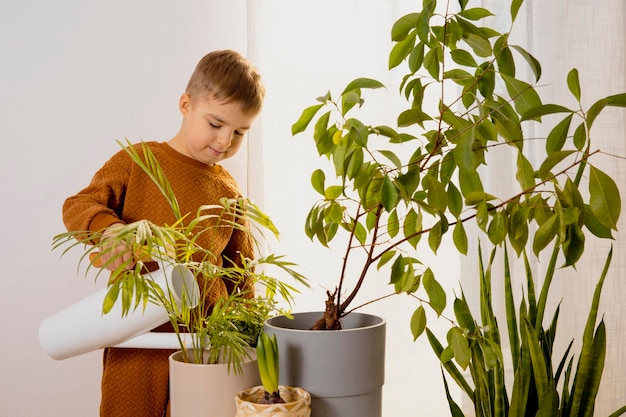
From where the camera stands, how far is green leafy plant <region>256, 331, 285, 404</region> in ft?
→ 2.30

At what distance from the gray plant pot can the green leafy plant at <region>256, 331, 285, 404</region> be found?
0.04 m

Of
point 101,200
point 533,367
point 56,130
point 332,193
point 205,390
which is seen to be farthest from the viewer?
point 56,130

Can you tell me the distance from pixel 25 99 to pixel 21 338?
1.93 ft

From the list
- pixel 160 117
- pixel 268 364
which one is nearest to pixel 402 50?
pixel 268 364

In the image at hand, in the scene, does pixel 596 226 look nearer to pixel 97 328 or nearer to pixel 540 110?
pixel 540 110

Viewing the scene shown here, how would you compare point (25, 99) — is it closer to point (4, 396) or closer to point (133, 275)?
point (4, 396)

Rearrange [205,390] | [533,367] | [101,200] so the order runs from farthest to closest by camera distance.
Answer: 1. [101,200]
2. [533,367]
3. [205,390]

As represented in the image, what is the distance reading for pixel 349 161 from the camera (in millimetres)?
728

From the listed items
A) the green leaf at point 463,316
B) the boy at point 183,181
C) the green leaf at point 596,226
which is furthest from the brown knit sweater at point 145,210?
the green leaf at point 596,226

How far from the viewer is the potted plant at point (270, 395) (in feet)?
2.26

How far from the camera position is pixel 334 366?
2.43ft

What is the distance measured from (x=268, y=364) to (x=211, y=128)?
0.71 m

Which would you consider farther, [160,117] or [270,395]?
[160,117]

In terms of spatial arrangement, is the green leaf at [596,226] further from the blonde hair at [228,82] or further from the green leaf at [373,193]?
the blonde hair at [228,82]
